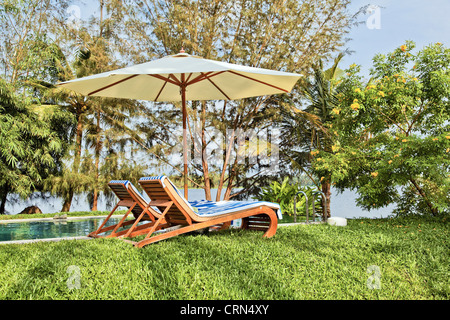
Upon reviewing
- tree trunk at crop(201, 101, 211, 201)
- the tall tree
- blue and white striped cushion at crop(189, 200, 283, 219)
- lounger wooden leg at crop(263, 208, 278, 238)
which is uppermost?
the tall tree

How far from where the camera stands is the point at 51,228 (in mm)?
7211

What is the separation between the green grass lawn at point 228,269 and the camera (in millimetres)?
2654

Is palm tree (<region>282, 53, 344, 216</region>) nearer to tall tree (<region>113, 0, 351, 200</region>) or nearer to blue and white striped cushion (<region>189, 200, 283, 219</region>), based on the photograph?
tall tree (<region>113, 0, 351, 200</region>)

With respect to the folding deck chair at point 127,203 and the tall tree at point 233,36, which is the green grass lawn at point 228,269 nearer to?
the folding deck chair at point 127,203

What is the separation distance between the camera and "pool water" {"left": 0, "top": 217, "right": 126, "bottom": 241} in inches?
249

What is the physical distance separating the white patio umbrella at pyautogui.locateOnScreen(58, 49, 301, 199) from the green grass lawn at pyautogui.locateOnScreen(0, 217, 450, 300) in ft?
7.20

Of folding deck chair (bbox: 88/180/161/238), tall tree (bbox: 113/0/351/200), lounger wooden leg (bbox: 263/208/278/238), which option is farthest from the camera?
tall tree (bbox: 113/0/351/200)

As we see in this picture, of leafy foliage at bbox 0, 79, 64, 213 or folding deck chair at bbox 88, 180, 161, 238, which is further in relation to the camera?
leafy foliage at bbox 0, 79, 64, 213

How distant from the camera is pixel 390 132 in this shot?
24.6ft

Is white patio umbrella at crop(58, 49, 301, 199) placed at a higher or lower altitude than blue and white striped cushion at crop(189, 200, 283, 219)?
higher

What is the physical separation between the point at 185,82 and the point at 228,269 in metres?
3.64

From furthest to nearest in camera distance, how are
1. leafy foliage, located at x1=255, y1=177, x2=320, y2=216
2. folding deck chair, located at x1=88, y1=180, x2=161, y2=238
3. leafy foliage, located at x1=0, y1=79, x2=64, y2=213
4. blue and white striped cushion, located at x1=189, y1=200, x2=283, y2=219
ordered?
leafy foliage, located at x1=0, y1=79, x2=64, y2=213, leafy foliage, located at x1=255, y1=177, x2=320, y2=216, folding deck chair, located at x1=88, y1=180, x2=161, y2=238, blue and white striped cushion, located at x1=189, y1=200, x2=283, y2=219

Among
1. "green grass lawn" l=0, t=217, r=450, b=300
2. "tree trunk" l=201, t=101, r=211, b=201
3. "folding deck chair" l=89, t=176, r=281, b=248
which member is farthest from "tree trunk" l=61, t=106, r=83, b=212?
"green grass lawn" l=0, t=217, r=450, b=300
